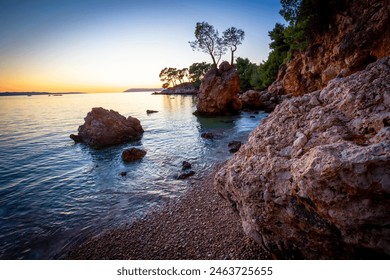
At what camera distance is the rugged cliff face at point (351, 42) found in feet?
32.8

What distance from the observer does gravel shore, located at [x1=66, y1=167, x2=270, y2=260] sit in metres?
5.29

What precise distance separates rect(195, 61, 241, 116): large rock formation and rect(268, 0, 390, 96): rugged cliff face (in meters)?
14.6

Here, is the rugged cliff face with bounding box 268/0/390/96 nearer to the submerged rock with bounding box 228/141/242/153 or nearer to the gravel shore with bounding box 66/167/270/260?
the gravel shore with bounding box 66/167/270/260

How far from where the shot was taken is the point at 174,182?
11.2 meters

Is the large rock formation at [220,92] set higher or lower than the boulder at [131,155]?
higher

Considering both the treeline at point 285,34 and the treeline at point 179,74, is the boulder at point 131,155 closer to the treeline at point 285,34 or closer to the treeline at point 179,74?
Answer: the treeline at point 285,34

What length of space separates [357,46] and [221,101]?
23.2 m

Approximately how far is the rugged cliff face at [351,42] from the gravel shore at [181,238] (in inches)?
241

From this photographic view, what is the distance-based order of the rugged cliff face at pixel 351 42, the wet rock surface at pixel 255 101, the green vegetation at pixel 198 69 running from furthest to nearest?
1. the green vegetation at pixel 198 69
2. the wet rock surface at pixel 255 101
3. the rugged cliff face at pixel 351 42

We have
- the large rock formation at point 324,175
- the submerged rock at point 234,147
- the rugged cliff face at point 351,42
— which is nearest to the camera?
the large rock formation at point 324,175

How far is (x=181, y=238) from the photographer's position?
20.2 feet

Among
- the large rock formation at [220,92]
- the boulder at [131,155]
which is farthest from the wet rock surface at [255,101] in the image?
the boulder at [131,155]

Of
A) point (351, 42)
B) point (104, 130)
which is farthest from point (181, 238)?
point (104, 130)
